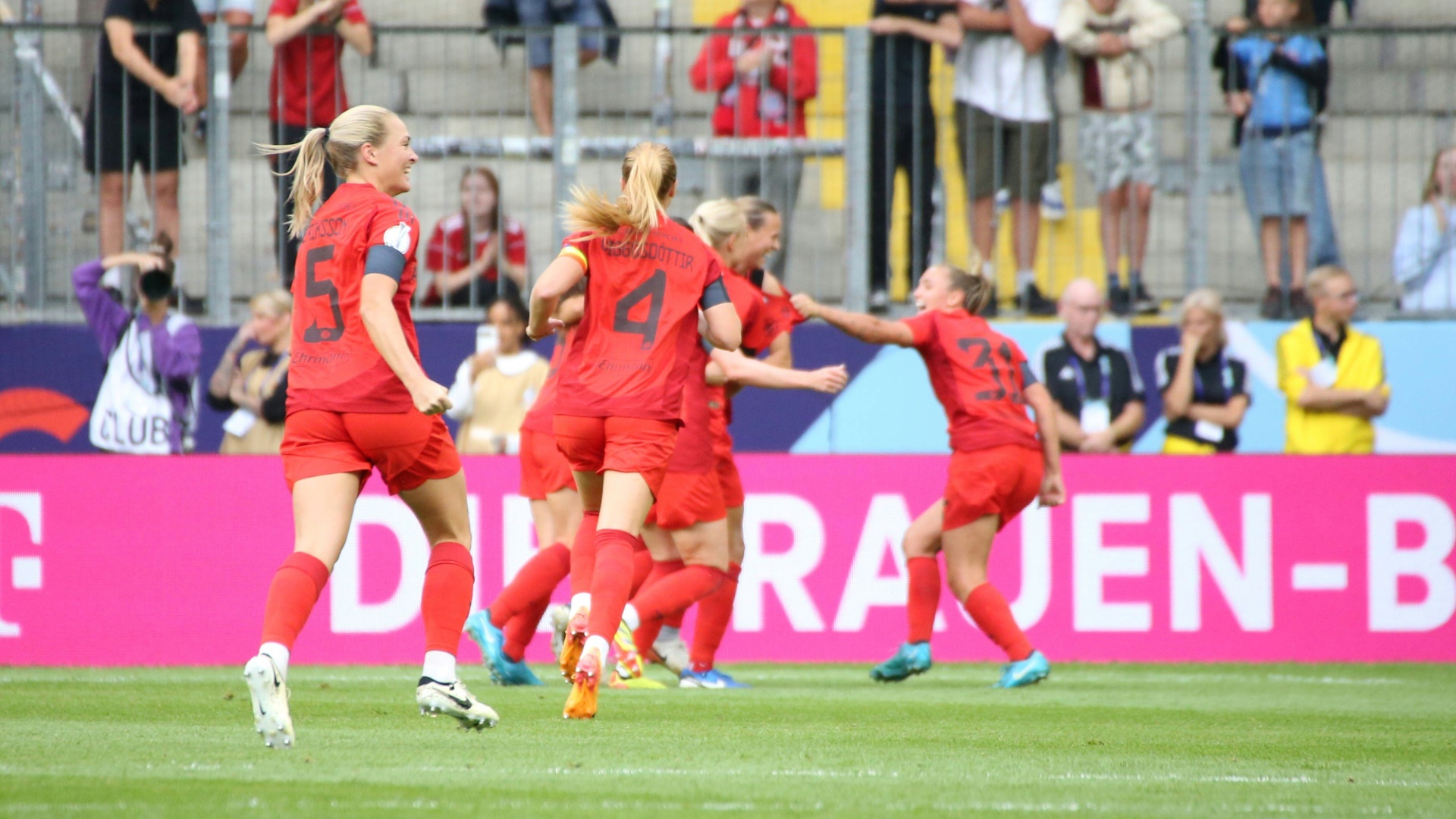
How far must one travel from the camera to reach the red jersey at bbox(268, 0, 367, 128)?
37.6 ft

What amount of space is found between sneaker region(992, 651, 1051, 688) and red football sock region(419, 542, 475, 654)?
11.9 feet

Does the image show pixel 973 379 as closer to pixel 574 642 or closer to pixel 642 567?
pixel 642 567

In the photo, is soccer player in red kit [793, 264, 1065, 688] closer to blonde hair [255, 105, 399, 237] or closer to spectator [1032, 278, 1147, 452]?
spectator [1032, 278, 1147, 452]

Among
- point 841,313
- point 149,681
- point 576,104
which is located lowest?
point 149,681

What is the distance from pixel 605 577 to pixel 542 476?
2.76 meters

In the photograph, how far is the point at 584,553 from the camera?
6.79 meters

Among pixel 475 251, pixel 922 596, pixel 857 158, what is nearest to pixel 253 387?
pixel 475 251

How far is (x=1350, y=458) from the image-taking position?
11.0 metres

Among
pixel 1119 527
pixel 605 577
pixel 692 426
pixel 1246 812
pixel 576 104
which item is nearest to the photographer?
pixel 1246 812

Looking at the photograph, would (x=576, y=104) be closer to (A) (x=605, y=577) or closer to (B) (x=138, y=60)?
(B) (x=138, y=60)

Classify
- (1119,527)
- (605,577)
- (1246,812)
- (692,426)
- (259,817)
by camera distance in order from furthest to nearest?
(1119,527), (692,426), (605,577), (1246,812), (259,817)

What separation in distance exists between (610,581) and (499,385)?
17.8ft

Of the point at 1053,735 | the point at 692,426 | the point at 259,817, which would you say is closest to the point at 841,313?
the point at 692,426

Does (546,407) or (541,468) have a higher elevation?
(546,407)
